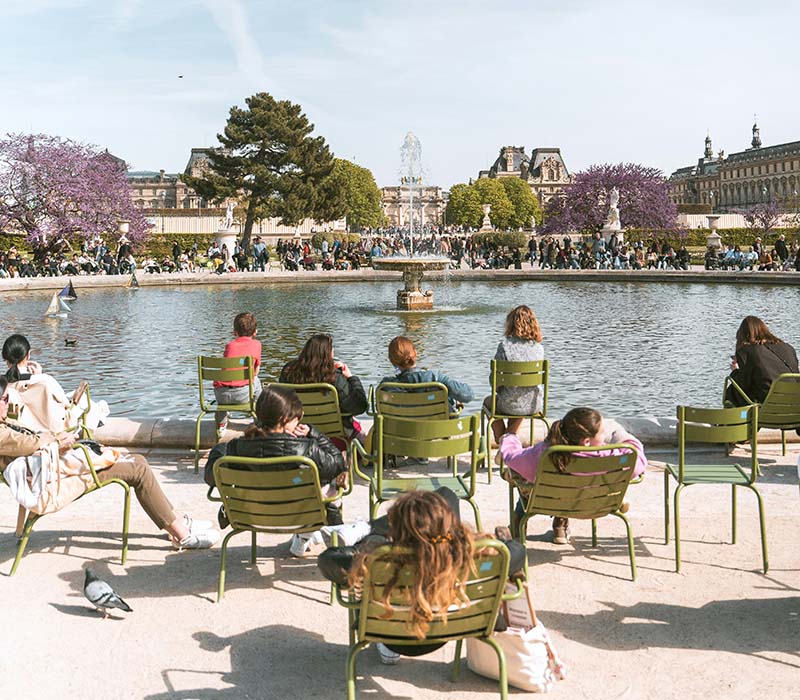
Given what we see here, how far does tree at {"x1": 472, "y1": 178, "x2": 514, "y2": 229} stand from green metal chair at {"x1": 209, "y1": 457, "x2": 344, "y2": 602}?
11172 centimetres

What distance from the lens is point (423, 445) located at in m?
5.43

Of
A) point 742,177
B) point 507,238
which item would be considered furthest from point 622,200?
point 742,177

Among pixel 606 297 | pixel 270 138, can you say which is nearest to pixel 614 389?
pixel 606 297

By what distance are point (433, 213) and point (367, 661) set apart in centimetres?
18227

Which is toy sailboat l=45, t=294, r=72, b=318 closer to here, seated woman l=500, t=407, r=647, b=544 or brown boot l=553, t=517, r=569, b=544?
brown boot l=553, t=517, r=569, b=544

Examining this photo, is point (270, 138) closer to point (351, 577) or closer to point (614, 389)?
point (614, 389)

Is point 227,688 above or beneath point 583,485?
beneath

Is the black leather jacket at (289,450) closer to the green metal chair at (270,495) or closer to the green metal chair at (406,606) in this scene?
the green metal chair at (270,495)

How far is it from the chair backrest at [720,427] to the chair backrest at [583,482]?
673 mm


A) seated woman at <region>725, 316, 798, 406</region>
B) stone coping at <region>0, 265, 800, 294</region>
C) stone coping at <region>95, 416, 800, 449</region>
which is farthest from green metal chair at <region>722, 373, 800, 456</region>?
stone coping at <region>0, 265, 800, 294</region>

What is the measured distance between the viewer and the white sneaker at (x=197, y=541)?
5777mm

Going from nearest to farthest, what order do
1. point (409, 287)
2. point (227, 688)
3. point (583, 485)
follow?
1. point (227, 688)
2. point (583, 485)
3. point (409, 287)

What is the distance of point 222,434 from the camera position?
26.9 ft

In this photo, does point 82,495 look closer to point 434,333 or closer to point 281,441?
point 281,441
